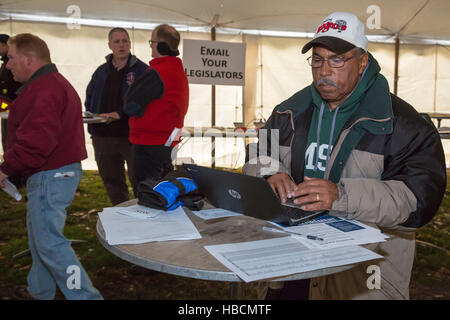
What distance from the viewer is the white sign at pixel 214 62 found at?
5.68 meters

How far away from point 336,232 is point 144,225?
63 cm

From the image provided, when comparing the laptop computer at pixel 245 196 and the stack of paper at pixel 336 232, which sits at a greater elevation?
the laptop computer at pixel 245 196

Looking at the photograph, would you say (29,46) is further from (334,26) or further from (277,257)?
(277,257)

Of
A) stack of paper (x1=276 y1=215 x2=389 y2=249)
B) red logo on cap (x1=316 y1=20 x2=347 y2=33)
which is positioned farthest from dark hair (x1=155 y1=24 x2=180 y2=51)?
stack of paper (x1=276 y1=215 x2=389 y2=249)

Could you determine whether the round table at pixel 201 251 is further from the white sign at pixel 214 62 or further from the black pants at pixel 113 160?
the white sign at pixel 214 62

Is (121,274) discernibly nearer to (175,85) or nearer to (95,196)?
(175,85)

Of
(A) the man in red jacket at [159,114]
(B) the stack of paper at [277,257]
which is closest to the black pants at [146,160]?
(A) the man in red jacket at [159,114]

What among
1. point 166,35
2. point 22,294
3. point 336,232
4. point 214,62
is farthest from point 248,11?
point 336,232

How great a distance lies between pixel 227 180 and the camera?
1.32 metres

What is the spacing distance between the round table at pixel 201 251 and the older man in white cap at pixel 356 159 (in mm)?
215

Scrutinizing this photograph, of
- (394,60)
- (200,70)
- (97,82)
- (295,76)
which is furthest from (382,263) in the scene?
(394,60)

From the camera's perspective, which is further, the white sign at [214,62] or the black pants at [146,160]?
the white sign at [214,62]

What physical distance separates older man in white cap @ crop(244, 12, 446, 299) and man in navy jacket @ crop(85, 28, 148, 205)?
2173 mm
